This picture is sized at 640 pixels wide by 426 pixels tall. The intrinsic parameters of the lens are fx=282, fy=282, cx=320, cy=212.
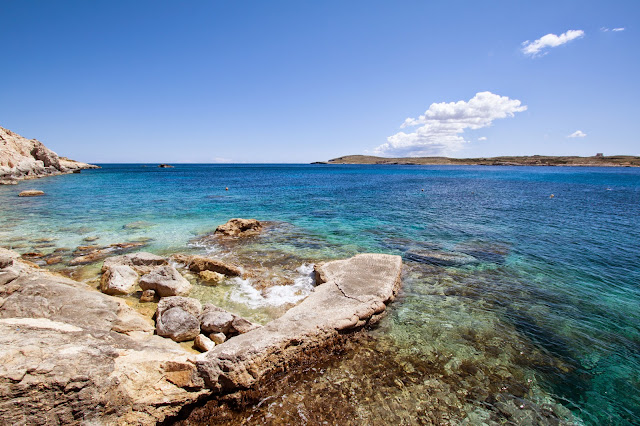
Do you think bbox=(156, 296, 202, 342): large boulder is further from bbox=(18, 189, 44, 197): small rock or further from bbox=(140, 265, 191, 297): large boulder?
bbox=(18, 189, 44, 197): small rock

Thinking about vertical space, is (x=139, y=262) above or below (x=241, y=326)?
above

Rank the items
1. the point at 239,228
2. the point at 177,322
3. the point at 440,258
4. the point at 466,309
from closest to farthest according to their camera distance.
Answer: the point at 177,322, the point at 466,309, the point at 440,258, the point at 239,228

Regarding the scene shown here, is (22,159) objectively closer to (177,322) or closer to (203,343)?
(177,322)

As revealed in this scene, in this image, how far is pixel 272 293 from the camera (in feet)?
33.1

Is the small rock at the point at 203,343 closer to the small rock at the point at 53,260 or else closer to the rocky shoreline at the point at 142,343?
the rocky shoreline at the point at 142,343

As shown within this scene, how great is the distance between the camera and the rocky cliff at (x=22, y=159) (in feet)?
155

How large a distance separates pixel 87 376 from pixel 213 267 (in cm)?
719

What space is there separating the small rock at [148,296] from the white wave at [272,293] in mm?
2581

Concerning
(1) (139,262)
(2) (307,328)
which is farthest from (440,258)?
(1) (139,262)

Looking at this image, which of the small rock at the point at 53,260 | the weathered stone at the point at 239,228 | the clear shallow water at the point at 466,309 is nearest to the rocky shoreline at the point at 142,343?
the clear shallow water at the point at 466,309

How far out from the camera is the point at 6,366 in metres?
4.09

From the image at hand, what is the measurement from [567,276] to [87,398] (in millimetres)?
15469

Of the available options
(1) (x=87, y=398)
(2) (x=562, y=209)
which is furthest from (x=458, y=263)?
(2) (x=562, y=209)

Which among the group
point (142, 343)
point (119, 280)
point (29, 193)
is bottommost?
point (119, 280)
